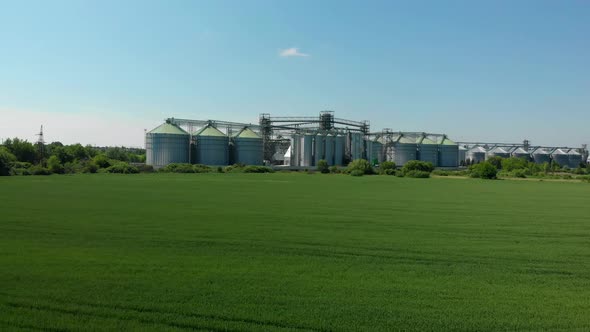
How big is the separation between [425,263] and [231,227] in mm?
7699

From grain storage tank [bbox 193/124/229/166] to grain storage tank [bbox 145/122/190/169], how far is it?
2678mm

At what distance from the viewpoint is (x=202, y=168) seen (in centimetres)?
7225

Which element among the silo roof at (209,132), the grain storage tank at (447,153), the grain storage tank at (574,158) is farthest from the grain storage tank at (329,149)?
the grain storage tank at (574,158)

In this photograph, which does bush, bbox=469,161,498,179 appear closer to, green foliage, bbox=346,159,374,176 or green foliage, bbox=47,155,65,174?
green foliage, bbox=346,159,374,176

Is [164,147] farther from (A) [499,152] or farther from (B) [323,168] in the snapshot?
(A) [499,152]

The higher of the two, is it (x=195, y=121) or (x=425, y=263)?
(x=195, y=121)

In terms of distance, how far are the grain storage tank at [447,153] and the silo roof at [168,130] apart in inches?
2530

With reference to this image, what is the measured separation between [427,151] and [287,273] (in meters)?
107

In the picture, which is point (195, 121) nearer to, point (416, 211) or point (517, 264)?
point (416, 211)

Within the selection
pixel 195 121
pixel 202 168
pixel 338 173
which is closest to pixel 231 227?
pixel 202 168

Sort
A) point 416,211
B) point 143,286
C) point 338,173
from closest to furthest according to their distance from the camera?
1. point 143,286
2. point 416,211
3. point 338,173

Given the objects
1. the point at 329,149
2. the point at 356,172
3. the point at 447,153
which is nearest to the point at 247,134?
the point at 329,149

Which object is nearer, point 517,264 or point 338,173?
point 517,264

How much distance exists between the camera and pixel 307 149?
290 feet
